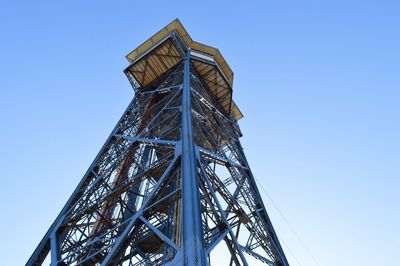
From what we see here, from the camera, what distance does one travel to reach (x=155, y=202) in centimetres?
Result: 1023

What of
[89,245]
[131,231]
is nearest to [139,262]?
[89,245]

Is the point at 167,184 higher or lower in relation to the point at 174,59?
lower

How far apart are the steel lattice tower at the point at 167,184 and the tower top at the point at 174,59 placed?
50mm

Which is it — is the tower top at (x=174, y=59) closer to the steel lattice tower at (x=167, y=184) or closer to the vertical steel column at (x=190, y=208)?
the steel lattice tower at (x=167, y=184)

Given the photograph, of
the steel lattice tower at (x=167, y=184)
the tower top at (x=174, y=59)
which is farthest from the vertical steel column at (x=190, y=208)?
the tower top at (x=174, y=59)

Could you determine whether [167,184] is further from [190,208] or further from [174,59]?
[174,59]

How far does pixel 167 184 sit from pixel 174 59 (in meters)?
12.2

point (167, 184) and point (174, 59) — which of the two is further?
point (174, 59)

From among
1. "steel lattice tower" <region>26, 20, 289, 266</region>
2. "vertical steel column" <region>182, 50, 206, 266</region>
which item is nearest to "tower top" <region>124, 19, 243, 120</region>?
"steel lattice tower" <region>26, 20, 289, 266</region>

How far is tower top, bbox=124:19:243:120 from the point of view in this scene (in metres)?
21.9

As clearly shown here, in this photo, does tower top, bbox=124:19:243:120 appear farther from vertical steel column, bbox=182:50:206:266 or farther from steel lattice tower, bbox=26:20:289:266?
vertical steel column, bbox=182:50:206:266

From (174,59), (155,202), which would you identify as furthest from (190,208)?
(174,59)

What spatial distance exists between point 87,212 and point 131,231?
367 centimetres

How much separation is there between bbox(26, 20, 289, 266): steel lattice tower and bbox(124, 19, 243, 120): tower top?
0.17 feet
